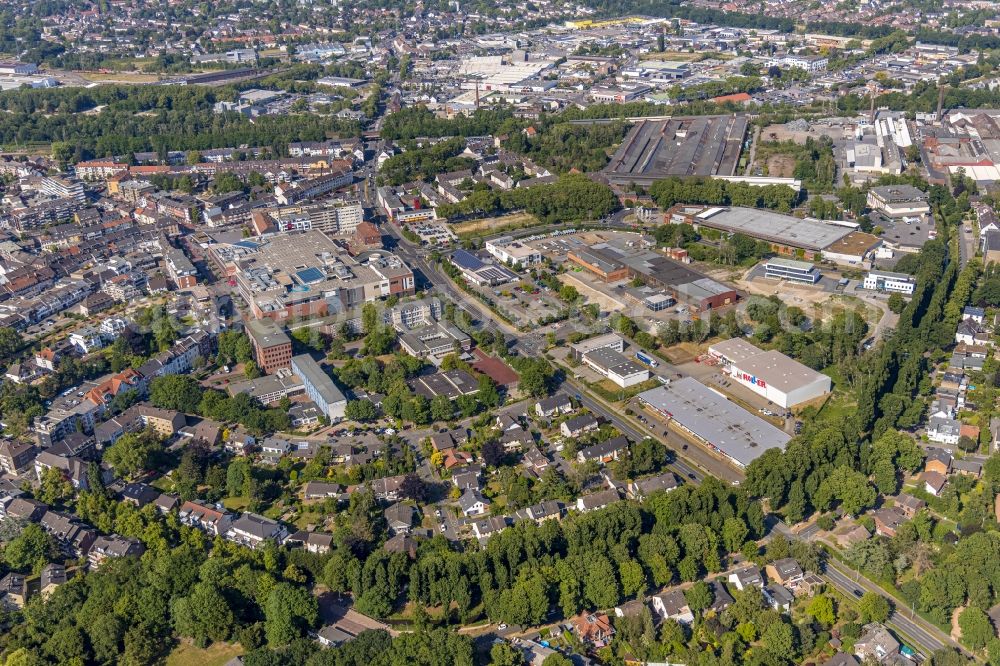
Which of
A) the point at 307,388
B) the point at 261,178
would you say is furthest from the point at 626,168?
the point at 307,388

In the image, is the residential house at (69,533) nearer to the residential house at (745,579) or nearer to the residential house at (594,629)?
the residential house at (594,629)

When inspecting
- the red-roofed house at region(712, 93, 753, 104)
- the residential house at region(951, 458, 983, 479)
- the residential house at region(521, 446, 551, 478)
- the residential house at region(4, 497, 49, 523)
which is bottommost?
the residential house at region(4, 497, 49, 523)

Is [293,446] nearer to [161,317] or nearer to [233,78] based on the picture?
[161,317]

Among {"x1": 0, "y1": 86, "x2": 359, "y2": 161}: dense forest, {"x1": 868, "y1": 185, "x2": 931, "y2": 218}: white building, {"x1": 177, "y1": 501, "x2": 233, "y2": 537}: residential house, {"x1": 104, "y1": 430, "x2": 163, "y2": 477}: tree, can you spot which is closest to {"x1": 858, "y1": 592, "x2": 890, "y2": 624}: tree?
{"x1": 177, "y1": 501, "x2": 233, "y2": 537}: residential house

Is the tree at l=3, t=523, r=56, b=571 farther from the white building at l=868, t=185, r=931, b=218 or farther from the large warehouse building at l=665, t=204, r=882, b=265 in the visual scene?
the white building at l=868, t=185, r=931, b=218

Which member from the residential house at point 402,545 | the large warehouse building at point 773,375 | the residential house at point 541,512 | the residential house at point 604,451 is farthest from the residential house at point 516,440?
the large warehouse building at point 773,375

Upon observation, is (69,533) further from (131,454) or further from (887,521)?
(887,521)

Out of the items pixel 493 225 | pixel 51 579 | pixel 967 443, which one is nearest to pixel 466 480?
pixel 51 579
